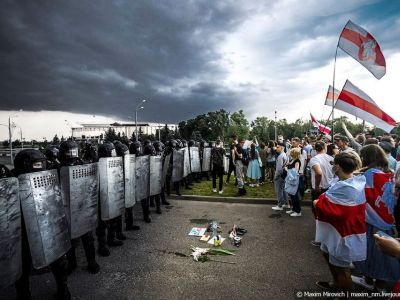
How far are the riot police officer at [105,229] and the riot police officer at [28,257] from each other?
1371 millimetres

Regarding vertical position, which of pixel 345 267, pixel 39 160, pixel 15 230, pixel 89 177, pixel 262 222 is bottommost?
pixel 262 222

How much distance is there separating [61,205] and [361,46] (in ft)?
32.7

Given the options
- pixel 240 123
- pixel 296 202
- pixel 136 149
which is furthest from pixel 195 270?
pixel 240 123

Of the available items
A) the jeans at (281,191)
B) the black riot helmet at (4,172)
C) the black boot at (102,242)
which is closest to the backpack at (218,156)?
the jeans at (281,191)

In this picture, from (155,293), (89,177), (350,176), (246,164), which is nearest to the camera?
(350,176)

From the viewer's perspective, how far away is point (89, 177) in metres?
4.25

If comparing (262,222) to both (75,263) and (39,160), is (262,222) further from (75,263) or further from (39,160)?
(39,160)

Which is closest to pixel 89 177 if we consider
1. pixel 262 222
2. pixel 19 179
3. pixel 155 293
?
pixel 19 179

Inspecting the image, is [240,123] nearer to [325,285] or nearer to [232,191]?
[232,191]

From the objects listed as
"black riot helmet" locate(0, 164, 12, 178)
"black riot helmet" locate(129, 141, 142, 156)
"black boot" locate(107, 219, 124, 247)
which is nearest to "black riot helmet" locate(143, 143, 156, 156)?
"black riot helmet" locate(129, 141, 142, 156)

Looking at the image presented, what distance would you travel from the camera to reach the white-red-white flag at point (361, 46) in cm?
890

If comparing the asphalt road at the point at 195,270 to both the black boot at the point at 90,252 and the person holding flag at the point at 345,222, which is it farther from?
the person holding flag at the point at 345,222

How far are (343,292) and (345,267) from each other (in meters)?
0.31

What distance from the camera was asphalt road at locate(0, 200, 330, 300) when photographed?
3754mm
